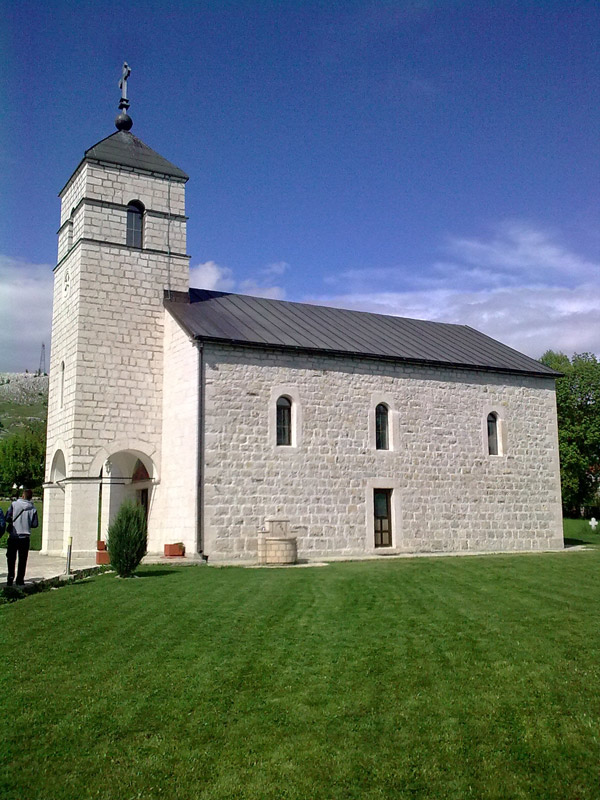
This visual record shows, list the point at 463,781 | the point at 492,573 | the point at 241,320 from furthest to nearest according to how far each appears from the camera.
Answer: the point at 241,320
the point at 492,573
the point at 463,781

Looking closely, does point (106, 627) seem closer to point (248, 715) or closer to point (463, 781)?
point (248, 715)

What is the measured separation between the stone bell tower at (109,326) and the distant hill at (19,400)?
120 meters

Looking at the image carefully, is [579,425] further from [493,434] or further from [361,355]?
[361,355]

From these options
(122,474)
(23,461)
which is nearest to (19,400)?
(23,461)

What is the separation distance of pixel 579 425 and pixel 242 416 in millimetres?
34322

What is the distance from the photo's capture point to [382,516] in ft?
71.5

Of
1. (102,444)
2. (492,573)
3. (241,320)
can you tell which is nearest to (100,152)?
(241,320)

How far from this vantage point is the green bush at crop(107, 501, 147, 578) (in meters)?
14.4

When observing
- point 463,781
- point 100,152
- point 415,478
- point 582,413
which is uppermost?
point 100,152

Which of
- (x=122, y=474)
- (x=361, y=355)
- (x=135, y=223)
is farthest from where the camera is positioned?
(x=122, y=474)

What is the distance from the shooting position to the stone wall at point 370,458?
1961cm

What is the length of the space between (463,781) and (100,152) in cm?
2118

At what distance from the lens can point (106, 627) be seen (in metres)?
9.26

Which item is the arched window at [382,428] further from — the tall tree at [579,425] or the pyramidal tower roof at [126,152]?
the tall tree at [579,425]
